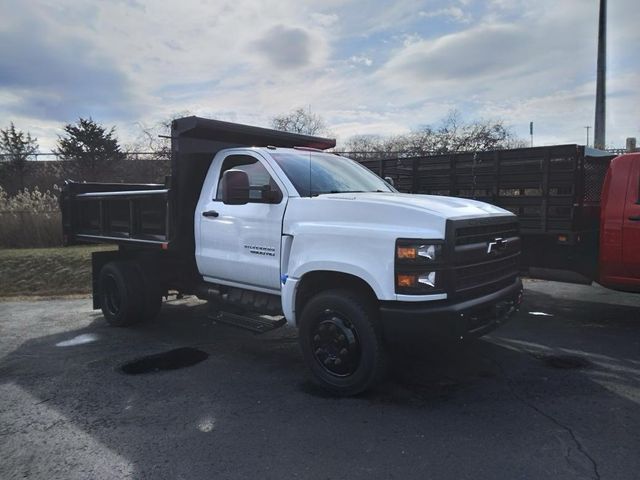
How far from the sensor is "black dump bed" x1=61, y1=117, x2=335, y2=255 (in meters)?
5.74

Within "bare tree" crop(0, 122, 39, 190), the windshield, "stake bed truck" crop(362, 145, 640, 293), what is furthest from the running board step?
"bare tree" crop(0, 122, 39, 190)

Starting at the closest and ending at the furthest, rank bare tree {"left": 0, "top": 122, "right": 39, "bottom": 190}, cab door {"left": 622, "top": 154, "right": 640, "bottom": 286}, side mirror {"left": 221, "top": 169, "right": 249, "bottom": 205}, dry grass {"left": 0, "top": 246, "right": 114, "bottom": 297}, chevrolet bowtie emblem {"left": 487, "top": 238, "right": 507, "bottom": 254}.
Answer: chevrolet bowtie emblem {"left": 487, "top": 238, "right": 507, "bottom": 254} → side mirror {"left": 221, "top": 169, "right": 249, "bottom": 205} → cab door {"left": 622, "top": 154, "right": 640, "bottom": 286} → dry grass {"left": 0, "top": 246, "right": 114, "bottom": 297} → bare tree {"left": 0, "top": 122, "right": 39, "bottom": 190}

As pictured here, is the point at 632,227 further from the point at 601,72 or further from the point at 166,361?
the point at 601,72

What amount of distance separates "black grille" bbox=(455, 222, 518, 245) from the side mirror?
2.08 meters

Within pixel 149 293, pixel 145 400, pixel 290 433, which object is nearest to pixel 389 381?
pixel 290 433

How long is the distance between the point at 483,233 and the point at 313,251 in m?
1.49

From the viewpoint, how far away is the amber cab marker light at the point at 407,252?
378 centimetres

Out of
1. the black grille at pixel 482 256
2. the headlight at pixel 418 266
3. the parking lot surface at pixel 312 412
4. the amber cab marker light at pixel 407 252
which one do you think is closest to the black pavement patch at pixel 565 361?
the parking lot surface at pixel 312 412

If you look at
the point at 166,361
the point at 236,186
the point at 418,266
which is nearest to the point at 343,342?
the point at 418,266

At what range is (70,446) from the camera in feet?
11.5

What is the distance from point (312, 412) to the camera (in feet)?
13.1

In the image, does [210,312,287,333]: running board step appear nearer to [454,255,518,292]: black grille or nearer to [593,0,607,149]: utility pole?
[454,255,518,292]: black grille

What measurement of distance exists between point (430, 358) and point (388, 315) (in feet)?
5.42

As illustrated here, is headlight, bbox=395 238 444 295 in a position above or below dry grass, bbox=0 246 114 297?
above
